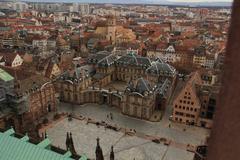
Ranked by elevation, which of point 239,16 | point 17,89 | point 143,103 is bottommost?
point 143,103

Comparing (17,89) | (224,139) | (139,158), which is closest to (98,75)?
(17,89)

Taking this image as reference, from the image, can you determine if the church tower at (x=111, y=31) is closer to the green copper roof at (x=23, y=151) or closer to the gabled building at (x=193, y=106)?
the gabled building at (x=193, y=106)

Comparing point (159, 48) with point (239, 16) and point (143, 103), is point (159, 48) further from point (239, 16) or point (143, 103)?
point (239, 16)

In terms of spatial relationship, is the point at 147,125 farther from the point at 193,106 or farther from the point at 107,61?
the point at 107,61

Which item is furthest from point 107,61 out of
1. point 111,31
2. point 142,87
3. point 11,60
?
point 111,31

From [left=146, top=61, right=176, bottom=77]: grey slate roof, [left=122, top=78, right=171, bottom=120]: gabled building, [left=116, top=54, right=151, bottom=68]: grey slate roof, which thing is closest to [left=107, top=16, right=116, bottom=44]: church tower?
[left=116, top=54, right=151, bottom=68]: grey slate roof

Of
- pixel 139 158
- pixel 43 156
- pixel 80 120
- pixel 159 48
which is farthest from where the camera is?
pixel 159 48

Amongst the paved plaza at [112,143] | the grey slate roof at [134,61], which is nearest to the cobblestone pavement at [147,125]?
the paved plaza at [112,143]
